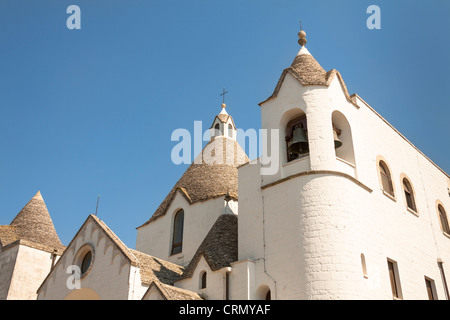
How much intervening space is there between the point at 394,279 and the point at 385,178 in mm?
4424

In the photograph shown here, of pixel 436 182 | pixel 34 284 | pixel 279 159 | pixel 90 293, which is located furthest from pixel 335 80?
pixel 34 284

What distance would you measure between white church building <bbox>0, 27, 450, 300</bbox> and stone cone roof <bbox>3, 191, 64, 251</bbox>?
96.6 inches

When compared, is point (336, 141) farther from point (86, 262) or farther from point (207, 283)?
→ point (86, 262)

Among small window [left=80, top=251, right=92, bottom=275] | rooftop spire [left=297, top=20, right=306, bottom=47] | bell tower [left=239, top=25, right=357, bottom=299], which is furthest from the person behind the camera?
rooftop spire [left=297, top=20, right=306, bottom=47]

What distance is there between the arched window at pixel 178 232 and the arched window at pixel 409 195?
11.3m

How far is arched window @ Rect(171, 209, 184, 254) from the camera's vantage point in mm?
24469

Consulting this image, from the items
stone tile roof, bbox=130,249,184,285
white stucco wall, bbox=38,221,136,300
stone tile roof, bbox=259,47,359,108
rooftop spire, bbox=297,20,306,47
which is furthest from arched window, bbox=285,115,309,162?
white stucco wall, bbox=38,221,136,300

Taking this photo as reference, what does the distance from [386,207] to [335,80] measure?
5564mm

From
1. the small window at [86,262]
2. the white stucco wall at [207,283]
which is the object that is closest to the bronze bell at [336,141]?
the white stucco wall at [207,283]

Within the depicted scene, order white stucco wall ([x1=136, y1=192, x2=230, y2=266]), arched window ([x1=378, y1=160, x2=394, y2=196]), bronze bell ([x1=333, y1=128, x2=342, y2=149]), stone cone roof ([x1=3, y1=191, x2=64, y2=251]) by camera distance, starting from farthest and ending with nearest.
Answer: stone cone roof ([x1=3, y1=191, x2=64, y2=251]) < white stucco wall ([x1=136, y1=192, x2=230, y2=266]) < arched window ([x1=378, y1=160, x2=394, y2=196]) < bronze bell ([x1=333, y1=128, x2=342, y2=149])

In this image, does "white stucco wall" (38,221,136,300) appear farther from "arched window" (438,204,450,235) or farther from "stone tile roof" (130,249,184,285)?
"arched window" (438,204,450,235)

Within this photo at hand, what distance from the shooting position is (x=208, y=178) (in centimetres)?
2662

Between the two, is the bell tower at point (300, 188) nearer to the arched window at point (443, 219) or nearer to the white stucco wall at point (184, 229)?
the white stucco wall at point (184, 229)

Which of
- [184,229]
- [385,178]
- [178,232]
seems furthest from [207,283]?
[385,178]
